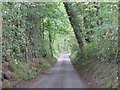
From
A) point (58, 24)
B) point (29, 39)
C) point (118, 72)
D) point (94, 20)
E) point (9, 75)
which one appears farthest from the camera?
point (58, 24)

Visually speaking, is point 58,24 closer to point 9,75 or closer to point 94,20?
point 94,20

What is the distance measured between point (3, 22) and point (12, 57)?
3.42 metres

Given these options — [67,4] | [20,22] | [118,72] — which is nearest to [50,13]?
[67,4]

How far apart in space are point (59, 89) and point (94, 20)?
8.13 meters

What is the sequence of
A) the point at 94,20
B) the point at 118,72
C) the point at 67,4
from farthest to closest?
1. the point at 67,4
2. the point at 94,20
3. the point at 118,72

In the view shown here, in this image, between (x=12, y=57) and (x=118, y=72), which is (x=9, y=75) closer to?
(x=12, y=57)

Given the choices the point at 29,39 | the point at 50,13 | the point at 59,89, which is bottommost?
the point at 59,89

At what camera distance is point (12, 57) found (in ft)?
45.4

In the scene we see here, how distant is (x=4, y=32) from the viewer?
38.0 feet

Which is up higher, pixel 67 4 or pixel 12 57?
pixel 67 4

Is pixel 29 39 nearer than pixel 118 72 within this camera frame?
Answer: No

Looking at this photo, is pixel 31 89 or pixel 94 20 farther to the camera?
pixel 94 20

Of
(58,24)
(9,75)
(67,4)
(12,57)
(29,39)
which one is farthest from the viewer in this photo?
(58,24)

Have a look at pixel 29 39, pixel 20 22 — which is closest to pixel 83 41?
pixel 29 39
